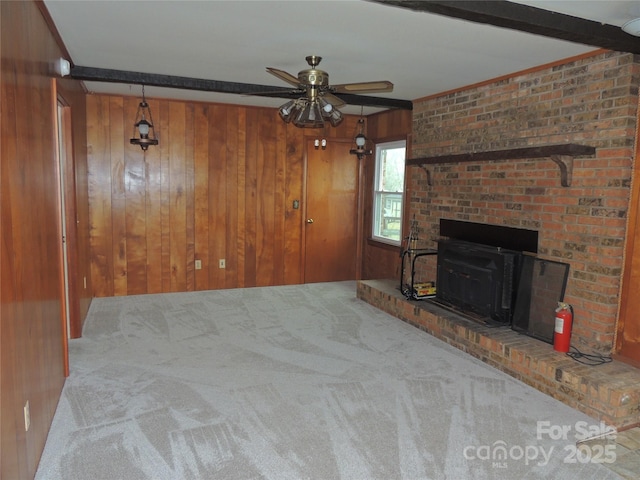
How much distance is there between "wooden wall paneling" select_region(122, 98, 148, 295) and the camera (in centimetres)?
532

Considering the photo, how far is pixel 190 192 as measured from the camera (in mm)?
5637

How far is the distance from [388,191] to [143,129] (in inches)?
123

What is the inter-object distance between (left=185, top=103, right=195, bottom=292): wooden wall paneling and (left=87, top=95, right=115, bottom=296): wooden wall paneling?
2.86 ft

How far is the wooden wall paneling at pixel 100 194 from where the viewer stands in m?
5.19

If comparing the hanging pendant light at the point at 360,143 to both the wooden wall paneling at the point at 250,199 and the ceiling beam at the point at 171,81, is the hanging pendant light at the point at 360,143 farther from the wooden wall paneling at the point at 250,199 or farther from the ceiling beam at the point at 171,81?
the wooden wall paneling at the point at 250,199

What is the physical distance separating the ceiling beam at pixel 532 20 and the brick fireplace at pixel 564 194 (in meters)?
0.45

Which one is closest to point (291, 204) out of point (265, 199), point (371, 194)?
point (265, 199)

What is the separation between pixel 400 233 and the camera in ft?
19.0

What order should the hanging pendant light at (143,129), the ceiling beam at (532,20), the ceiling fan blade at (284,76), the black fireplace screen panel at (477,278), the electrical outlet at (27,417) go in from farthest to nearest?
the hanging pendant light at (143,129) → the black fireplace screen panel at (477,278) → the ceiling fan blade at (284,76) → the ceiling beam at (532,20) → the electrical outlet at (27,417)

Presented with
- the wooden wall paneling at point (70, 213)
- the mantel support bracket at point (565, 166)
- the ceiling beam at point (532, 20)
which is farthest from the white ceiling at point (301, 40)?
the mantel support bracket at point (565, 166)

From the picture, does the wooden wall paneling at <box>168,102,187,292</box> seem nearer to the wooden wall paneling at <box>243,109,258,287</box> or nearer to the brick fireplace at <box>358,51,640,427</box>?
the wooden wall paneling at <box>243,109,258,287</box>

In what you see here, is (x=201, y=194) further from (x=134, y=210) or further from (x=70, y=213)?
(x=70, y=213)

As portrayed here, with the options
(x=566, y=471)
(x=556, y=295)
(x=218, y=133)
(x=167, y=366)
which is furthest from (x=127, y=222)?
(x=566, y=471)

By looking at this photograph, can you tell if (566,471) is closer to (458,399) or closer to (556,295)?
(458,399)
